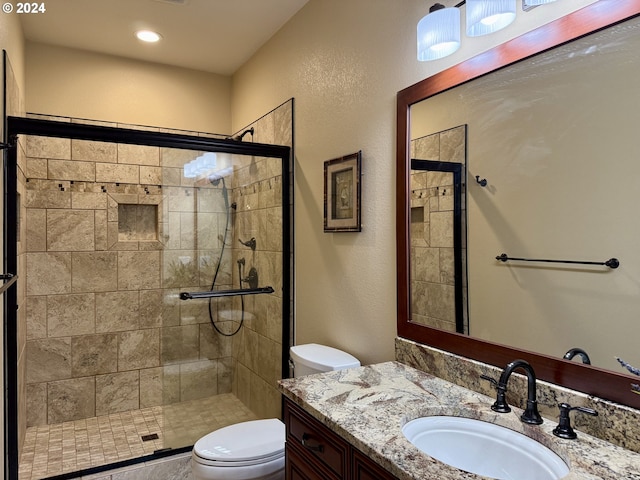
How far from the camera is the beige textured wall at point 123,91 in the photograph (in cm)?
326

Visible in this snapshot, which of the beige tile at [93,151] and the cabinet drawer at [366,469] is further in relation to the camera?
the beige tile at [93,151]

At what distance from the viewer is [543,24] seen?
1.31m

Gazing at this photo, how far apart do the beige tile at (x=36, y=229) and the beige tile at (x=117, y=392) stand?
110cm

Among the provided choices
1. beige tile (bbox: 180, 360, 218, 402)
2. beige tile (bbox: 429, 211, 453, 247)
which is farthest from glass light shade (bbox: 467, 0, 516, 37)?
beige tile (bbox: 180, 360, 218, 402)

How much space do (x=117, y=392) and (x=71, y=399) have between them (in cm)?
32

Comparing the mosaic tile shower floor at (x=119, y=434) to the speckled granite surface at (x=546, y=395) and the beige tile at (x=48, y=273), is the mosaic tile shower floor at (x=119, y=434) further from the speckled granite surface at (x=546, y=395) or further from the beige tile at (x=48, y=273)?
the speckled granite surface at (x=546, y=395)

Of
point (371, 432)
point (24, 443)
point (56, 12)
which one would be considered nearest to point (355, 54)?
point (371, 432)

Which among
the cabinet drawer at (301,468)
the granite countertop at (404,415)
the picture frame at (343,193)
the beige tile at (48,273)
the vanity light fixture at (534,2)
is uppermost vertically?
the vanity light fixture at (534,2)

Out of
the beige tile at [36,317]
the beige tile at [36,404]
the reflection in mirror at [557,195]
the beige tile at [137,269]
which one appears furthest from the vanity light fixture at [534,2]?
the beige tile at [36,404]

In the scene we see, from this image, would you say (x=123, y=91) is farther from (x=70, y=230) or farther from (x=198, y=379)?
(x=198, y=379)

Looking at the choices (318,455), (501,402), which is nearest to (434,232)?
(501,402)

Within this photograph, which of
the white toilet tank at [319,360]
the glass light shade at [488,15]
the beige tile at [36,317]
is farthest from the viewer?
the beige tile at [36,317]

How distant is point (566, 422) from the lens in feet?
3.73

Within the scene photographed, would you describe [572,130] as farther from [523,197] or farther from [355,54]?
[355,54]
